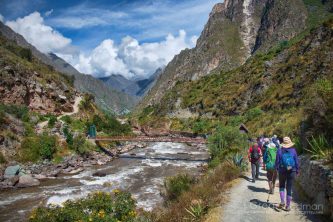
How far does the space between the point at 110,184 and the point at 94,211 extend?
17.8 meters

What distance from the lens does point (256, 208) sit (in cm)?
1052

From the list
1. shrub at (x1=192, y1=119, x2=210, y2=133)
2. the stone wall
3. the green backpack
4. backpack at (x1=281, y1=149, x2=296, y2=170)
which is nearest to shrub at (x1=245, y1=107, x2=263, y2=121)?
shrub at (x1=192, y1=119, x2=210, y2=133)

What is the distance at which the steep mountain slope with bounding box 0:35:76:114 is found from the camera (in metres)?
53.3

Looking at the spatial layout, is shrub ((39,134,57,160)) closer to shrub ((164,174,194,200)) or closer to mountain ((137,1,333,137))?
shrub ((164,174,194,200))

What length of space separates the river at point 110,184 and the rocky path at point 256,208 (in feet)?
29.7

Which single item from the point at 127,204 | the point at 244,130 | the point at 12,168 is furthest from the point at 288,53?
the point at 127,204

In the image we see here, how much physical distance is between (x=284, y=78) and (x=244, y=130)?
2941cm

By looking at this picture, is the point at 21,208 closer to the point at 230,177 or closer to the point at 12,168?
the point at 12,168

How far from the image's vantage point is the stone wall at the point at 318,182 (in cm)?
893

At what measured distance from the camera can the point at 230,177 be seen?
15.8 meters

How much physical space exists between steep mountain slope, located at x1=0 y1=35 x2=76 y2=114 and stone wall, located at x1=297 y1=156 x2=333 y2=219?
49.7m

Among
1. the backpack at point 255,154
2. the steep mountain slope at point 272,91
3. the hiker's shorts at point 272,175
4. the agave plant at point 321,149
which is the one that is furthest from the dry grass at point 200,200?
the steep mountain slope at point 272,91

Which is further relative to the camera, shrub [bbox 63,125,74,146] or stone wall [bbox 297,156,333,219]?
shrub [bbox 63,125,74,146]

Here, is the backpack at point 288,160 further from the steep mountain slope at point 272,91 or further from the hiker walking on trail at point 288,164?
the steep mountain slope at point 272,91
